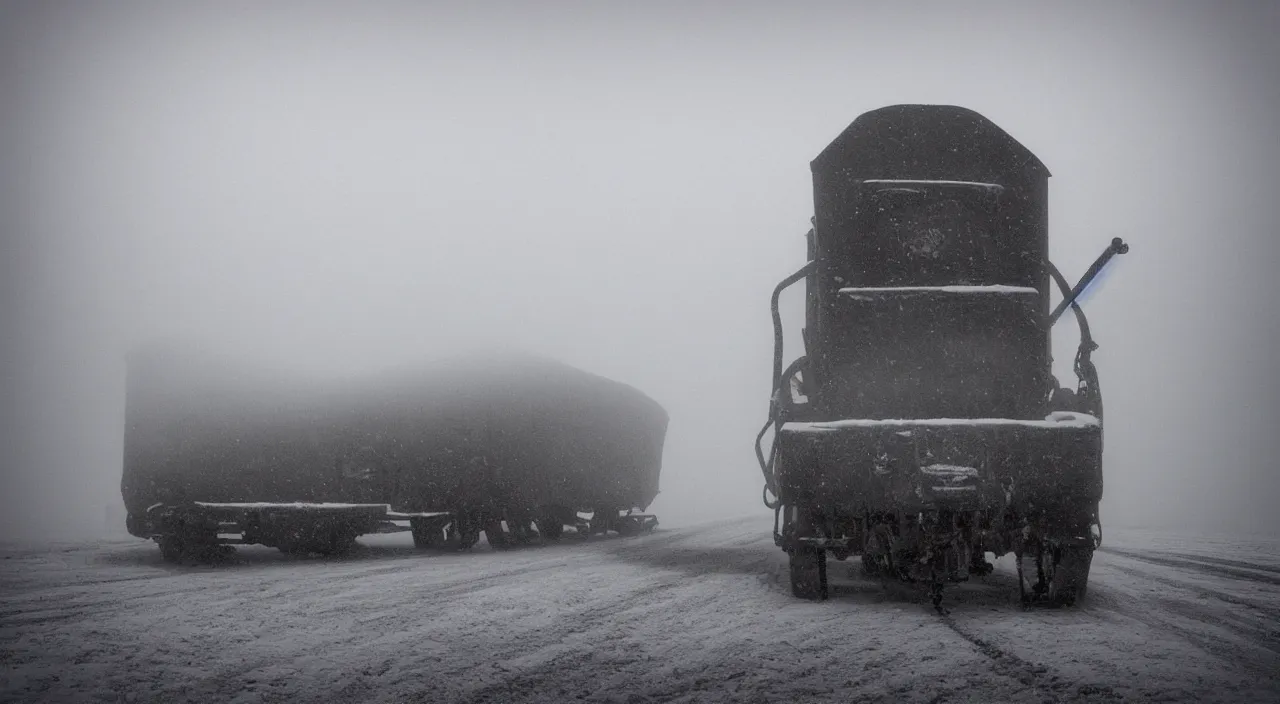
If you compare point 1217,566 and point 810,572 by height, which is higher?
point 810,572

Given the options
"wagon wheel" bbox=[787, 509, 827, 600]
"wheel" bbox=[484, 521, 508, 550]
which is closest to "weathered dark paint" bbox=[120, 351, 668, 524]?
"wheel" bbox=[484, 521, 508, 550]

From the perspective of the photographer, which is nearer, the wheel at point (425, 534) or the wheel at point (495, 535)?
the wheel at point (425, 534)

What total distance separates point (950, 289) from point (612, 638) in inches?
Answer: 125

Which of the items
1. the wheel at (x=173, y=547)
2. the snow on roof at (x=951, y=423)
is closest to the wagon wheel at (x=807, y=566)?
the snow on roof at (x=951, y=423)

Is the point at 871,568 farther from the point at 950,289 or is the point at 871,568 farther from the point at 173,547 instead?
→ the point at 173,547

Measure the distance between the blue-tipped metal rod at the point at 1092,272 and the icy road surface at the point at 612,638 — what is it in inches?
74.0

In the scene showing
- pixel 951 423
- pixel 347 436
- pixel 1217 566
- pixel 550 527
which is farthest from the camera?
pixel 550 527

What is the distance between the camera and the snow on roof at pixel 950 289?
5199 millimetres

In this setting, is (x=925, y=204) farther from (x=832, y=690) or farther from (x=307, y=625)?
(x=307, y=625)

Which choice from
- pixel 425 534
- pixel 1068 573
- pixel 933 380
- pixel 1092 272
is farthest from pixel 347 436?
pixel 1092 272

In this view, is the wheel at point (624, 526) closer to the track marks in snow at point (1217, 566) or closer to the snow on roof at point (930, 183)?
the track marks in snow at point (1217, 566)

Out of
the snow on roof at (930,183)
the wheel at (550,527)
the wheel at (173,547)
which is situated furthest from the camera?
the wheel at (550,527)

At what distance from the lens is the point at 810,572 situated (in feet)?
16.0

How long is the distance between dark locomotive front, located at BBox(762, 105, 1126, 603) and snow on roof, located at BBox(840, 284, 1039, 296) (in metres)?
0.01
